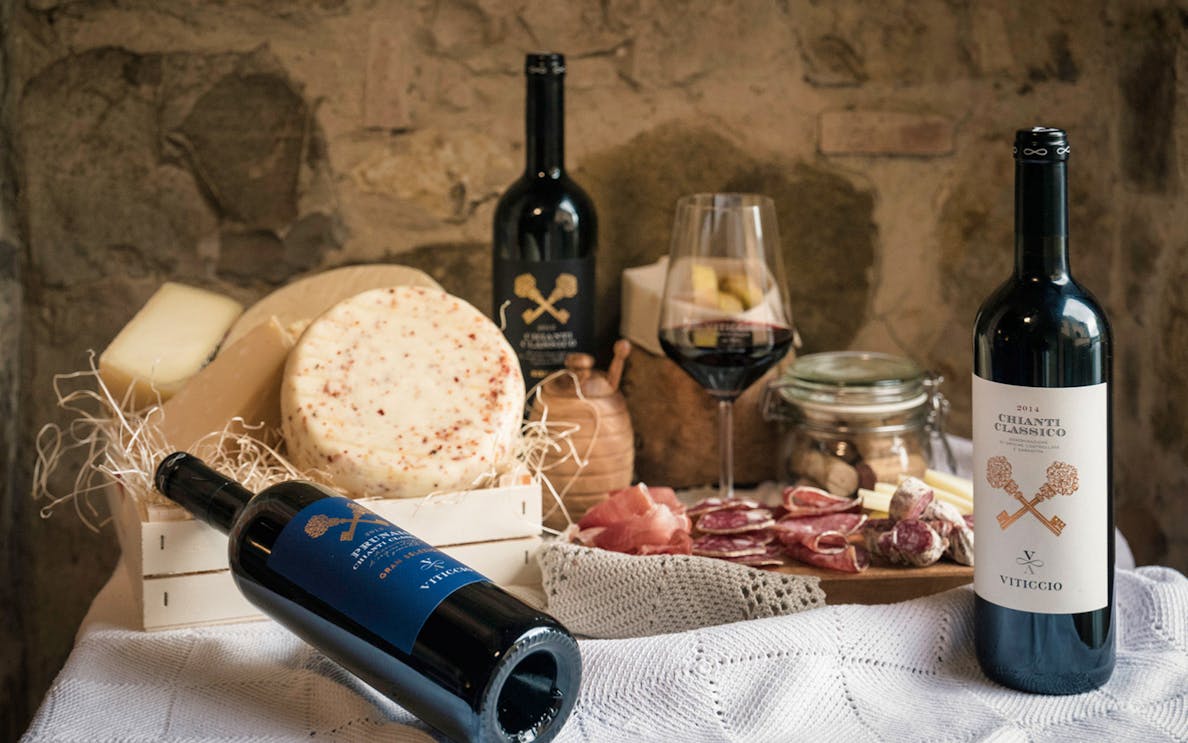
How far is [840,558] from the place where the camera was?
3.24ft

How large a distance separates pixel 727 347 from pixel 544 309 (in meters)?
0.21

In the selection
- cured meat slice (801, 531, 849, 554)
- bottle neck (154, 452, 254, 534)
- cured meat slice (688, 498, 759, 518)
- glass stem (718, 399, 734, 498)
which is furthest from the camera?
glass stem (718, 399, 734, 498)

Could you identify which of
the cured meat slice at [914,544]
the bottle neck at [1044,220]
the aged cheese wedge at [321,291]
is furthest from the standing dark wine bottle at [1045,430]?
the aged cheese wedge at [321,291]

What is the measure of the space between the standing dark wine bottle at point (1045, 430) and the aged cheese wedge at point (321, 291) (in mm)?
638

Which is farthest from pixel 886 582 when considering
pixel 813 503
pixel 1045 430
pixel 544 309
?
pixel 544 309

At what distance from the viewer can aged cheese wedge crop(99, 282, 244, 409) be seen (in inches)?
45.8

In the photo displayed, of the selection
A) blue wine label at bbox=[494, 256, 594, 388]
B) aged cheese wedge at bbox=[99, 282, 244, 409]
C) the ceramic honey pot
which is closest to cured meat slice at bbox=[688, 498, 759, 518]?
the ceramic honey pot

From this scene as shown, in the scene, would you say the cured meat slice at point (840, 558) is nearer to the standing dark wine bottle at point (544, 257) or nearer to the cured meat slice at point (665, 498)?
the cured meat slice at point (665, 498)

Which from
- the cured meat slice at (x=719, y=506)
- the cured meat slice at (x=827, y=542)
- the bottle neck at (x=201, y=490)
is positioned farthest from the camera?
the cured meat slice at (x=719, y=506)

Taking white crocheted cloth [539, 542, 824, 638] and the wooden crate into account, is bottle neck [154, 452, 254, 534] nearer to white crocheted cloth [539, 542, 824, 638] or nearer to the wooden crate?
the wooden crate

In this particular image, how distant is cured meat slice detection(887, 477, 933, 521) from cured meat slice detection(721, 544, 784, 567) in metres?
0.10

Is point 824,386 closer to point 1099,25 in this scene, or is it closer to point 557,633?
point 557,633

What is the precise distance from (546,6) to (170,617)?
922mm

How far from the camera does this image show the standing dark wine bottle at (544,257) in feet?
4.23
